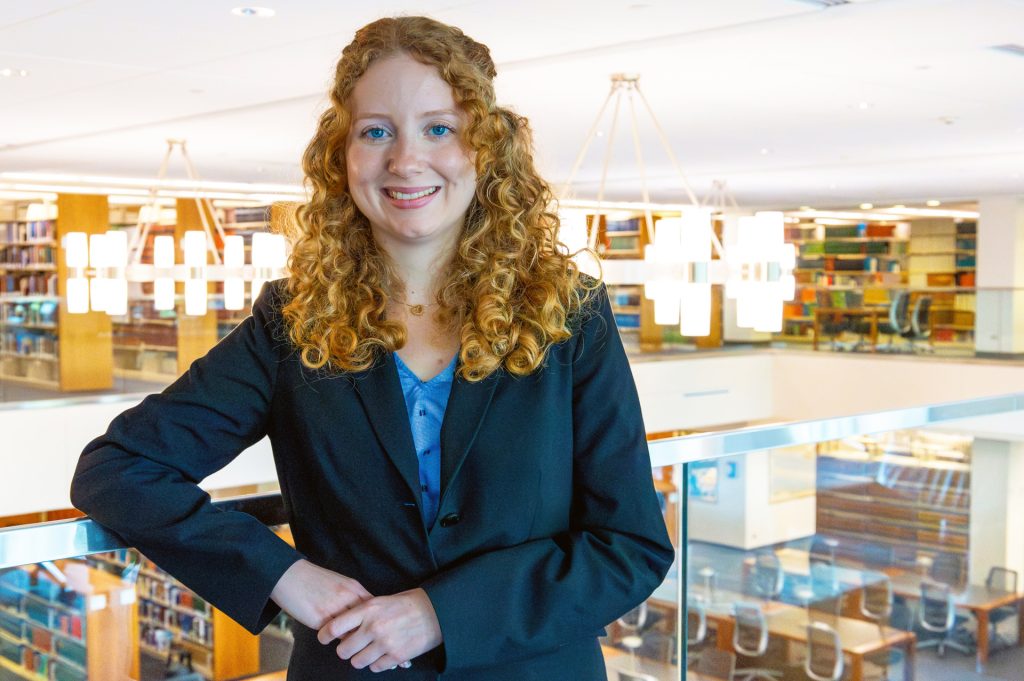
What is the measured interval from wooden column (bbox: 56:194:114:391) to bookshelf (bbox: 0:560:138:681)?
910cm

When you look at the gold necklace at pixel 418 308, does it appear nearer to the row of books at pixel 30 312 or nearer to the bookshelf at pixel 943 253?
the row of books at pixel 30 312

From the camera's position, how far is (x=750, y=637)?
8.51ft

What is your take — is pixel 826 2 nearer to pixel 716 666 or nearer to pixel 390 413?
pixel 716 666

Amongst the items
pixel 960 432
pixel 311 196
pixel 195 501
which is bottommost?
pixel 960 432

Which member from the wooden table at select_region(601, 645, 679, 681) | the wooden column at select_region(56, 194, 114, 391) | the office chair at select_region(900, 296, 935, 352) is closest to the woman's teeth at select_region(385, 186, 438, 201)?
the wooden table at select_region(601, 645, 679, 681)

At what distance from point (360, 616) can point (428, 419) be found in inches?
8.3

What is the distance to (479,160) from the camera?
3.89 feet

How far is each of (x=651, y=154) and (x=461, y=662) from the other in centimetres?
875

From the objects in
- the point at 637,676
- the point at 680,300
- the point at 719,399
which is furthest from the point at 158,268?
the point at 719,399

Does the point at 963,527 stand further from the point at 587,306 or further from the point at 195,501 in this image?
the point at 195,501

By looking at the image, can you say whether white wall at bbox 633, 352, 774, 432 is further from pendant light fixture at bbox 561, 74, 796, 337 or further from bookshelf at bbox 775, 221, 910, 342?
pendant light fixture at bbox 561, 74, 796, 337

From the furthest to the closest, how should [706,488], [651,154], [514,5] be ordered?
[651,154] < [514,5] < [706,488]

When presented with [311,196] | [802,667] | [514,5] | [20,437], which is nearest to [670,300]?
[514,5]

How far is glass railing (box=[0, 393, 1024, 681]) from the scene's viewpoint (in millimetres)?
1399
